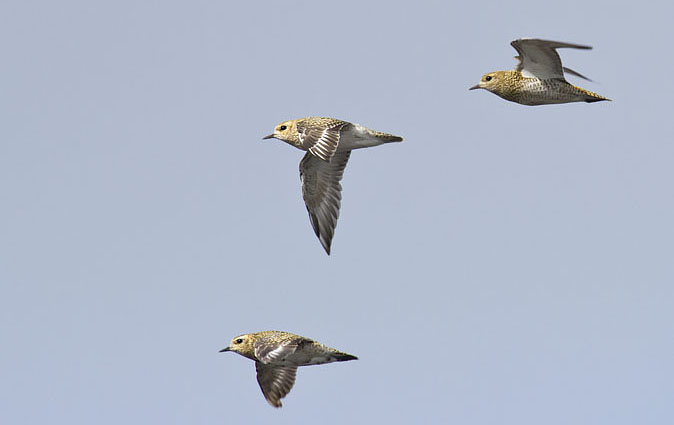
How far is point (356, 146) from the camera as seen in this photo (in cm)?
2720

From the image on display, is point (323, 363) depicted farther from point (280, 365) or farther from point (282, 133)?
point (282, 133)

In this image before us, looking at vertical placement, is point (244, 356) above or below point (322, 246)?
below

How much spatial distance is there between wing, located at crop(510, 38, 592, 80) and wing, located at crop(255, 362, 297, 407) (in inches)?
340

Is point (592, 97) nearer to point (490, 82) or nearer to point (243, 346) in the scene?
point (490, 82)

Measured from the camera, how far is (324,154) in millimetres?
25297

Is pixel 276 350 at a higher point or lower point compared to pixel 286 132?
lower

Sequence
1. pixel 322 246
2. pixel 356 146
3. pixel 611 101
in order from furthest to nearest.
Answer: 1. pixel 322 246
2. pixel 356 146
3. pixel 611 101

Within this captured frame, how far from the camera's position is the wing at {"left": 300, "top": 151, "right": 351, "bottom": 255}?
2866 centimetres

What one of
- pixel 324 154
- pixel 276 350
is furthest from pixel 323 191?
pixel 276 350

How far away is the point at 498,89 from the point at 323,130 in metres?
3.78

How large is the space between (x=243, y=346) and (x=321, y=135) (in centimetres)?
557

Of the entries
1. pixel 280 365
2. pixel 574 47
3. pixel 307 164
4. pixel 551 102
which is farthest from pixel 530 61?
pixel 280 365

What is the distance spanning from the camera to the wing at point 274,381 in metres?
27.7

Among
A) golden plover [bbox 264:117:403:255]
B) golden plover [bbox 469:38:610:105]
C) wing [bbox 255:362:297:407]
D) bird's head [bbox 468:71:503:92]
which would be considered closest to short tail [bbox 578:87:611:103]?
golden plover [bbox 469:38:610:105]
